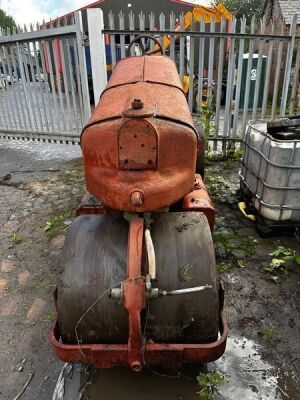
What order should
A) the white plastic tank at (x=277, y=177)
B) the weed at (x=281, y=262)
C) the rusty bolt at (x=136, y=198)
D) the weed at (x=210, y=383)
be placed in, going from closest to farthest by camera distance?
the rusty bolt at (x=136, y=198), the weed at (x=210, y=383), the weed at (x=281, y=262), the white plastic tank at (x=277, y=177)

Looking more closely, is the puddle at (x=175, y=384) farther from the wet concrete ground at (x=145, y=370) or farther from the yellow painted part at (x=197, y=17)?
the yellow painted part at (x=197, y=17)

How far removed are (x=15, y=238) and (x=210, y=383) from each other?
110 inches

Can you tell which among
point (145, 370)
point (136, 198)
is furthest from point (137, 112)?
point (145, 370)

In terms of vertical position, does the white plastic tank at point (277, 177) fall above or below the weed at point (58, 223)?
above

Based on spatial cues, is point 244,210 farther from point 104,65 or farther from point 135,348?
point 104,65

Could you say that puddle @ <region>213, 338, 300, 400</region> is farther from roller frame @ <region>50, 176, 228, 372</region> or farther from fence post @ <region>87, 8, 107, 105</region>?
fence post @ <region>87, 8, 107, 105</region>

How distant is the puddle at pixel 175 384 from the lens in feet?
7.41

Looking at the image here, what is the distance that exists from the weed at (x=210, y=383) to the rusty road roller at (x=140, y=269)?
0.31 metres

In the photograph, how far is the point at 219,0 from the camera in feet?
108

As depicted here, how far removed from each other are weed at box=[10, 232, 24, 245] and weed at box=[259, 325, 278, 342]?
2765mm

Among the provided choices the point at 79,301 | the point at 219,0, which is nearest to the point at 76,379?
Result: the point at 79,301

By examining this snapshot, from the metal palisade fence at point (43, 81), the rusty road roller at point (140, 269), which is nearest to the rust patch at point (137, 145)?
the rusty road roller at point (140, 269)

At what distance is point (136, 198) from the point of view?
2.01m

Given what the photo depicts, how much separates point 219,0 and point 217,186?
33.7m
